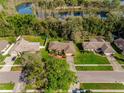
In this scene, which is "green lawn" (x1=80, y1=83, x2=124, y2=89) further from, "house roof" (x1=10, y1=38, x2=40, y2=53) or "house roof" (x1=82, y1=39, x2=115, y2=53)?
"house roof" (x1=10, y1=38, x2=40, y2=53)

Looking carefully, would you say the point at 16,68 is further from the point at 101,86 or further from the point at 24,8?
the point at 24,8

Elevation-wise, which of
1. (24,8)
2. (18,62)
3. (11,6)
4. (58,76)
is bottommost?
(24,8)

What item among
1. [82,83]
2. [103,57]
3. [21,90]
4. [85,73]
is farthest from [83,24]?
[21,90]

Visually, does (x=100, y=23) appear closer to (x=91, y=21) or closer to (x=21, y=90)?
(x=91, y=21)

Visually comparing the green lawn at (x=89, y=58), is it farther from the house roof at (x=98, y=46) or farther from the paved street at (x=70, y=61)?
the house roof at (x=98, y=46)

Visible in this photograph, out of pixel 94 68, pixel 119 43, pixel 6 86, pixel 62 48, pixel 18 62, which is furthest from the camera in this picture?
pixel 119 43

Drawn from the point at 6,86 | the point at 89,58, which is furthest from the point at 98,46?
the point at 6,86

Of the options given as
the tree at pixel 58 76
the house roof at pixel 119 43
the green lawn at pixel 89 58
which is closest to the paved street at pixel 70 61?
the green lawn at pixel 89 58
